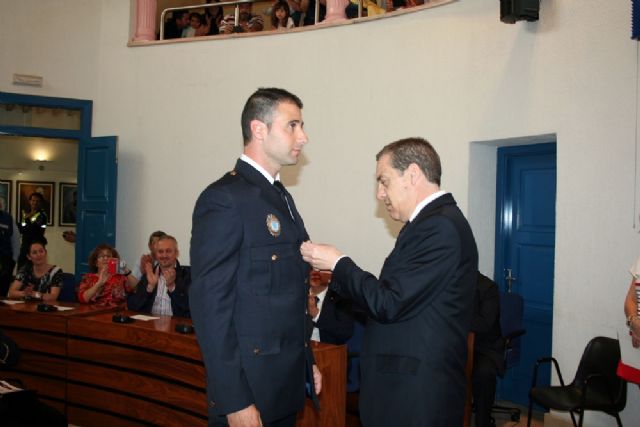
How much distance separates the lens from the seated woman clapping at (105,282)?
18.1 feet

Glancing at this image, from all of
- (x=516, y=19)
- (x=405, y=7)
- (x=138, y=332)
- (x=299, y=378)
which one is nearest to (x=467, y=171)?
(x=516, y=19)

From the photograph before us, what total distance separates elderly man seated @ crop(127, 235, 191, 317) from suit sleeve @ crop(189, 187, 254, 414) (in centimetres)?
309

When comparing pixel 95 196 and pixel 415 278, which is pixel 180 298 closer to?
pixel 415 278

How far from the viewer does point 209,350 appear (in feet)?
6.81

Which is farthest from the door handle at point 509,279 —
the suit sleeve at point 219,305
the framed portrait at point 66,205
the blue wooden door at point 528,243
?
the framed portrait at point 66,205

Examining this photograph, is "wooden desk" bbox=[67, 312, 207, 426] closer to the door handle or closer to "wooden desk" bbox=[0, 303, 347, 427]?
"wooden desk" bbox=[0, 303, 347, 427]

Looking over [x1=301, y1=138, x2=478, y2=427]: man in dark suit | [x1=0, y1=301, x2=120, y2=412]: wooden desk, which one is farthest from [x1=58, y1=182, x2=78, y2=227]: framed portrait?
[x1=301, y1=138, x2=478, y2=427]: man in dark suit

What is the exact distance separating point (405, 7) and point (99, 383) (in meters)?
4.27

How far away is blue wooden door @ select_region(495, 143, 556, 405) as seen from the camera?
5566 mm

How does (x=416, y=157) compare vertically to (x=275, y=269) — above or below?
above

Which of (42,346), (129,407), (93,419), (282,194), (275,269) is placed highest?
(282,194)

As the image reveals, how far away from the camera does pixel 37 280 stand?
5832mm

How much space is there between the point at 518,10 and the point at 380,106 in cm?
180

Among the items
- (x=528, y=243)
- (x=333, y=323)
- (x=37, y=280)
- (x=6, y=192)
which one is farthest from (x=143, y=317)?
(x=6, y=192)
